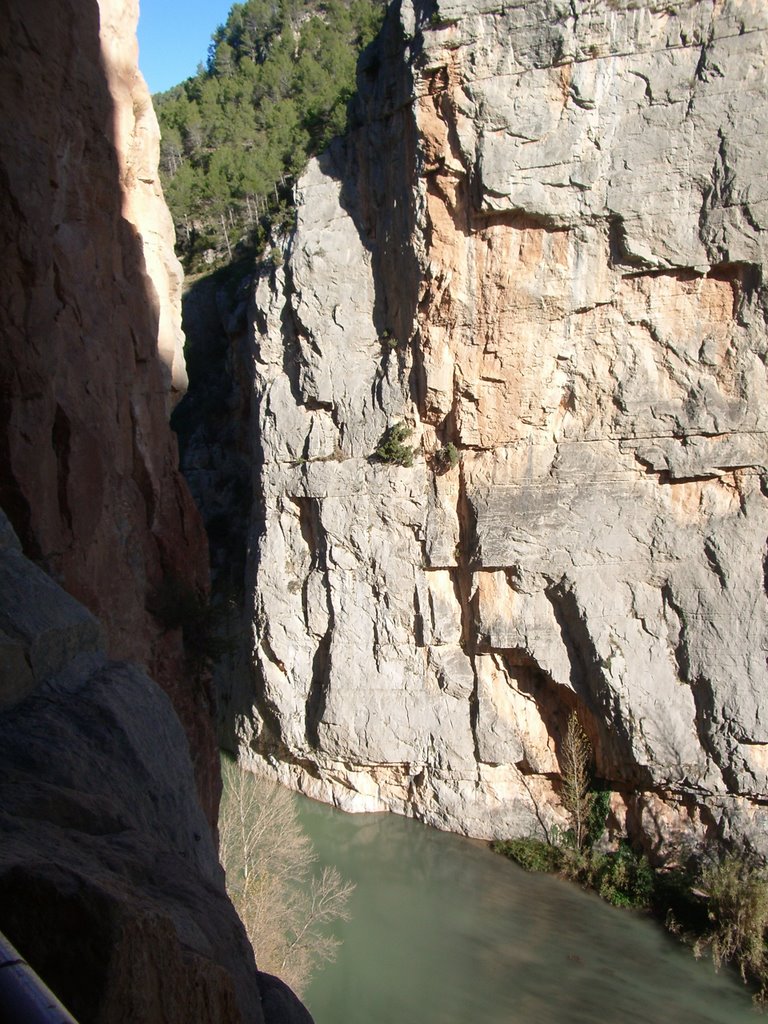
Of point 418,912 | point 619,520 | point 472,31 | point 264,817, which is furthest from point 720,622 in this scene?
point 472,31

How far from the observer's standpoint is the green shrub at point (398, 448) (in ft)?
46.5

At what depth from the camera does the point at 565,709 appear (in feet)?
44.7

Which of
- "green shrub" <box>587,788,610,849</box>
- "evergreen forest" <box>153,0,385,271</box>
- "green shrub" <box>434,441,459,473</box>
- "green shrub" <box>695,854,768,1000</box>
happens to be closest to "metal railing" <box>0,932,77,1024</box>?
"green shrub" <box>695,854,768,1000</box>

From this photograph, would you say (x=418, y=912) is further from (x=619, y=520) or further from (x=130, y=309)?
(x=130, y=309)

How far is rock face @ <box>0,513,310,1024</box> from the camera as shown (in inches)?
60.0

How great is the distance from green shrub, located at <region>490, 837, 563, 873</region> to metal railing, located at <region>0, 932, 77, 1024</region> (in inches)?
517

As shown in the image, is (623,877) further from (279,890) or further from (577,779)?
(279,890)

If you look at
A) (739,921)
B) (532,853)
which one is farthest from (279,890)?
(739,921)

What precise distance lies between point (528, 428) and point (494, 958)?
8.27 meters

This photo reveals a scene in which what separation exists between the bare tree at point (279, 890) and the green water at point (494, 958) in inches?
17.5

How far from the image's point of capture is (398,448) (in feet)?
46.4

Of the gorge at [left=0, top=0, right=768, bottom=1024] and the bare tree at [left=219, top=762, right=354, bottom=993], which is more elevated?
the gorge at [left=0, top=0, right=768, bottom=1024]

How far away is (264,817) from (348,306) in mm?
9465

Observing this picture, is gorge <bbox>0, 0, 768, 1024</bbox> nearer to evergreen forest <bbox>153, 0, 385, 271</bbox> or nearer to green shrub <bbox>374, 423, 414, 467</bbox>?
green shrub <bbox>374, 423, 414, 467</bbox>
